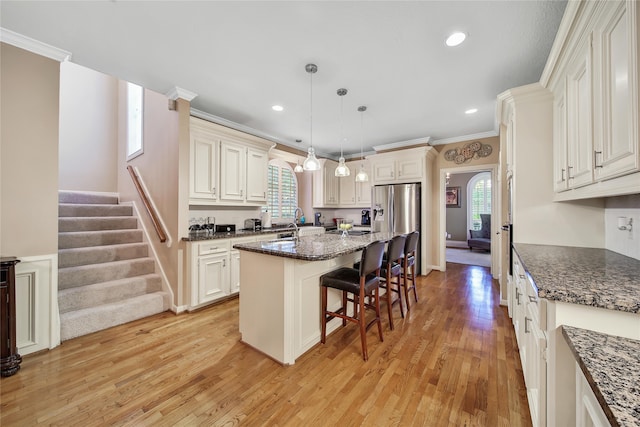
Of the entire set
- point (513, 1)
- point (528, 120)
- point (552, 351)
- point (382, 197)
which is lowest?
point (552, 351)

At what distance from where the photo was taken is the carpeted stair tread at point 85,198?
154 inches

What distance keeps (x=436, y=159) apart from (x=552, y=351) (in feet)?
14.8

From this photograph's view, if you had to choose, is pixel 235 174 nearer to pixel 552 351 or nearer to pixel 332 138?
pixel 332 138

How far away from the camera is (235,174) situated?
12.2 feet

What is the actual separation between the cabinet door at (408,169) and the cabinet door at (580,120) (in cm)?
282

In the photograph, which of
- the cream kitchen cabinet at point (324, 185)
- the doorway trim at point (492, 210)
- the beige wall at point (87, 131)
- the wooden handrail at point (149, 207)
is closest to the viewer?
the wooden handrail at point (149, 207)

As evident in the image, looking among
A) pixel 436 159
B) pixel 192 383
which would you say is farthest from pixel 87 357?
pixel 436 159

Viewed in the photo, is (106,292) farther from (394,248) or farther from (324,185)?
(324,185)

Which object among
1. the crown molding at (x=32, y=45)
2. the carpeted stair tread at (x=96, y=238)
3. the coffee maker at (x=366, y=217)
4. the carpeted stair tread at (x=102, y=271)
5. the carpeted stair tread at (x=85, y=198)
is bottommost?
the carpeted stair tread at (x=102, y=271)

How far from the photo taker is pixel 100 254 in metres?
3.08

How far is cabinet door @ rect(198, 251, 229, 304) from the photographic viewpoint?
3.00 metres

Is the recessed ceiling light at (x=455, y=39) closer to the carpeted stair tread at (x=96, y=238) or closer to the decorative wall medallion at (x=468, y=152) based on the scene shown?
the decorative wall medallion at (x=468, y=152)

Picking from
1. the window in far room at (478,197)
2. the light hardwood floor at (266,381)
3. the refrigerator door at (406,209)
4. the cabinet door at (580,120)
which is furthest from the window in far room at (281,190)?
the window in far room at (478,197)

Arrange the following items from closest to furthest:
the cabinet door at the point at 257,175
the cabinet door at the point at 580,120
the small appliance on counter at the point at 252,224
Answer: the cabinet door at the point at 580,120 → the cabinet door at the point at 257,175 → the small appliance on counter at the point at 252,224
